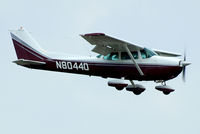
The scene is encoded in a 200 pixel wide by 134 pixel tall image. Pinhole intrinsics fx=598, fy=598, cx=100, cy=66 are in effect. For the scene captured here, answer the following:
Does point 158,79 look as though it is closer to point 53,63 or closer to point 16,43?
point 53,63

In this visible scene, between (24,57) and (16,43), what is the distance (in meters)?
0.96

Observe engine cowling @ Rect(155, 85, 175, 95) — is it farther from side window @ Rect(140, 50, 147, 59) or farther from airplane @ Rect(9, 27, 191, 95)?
side window @ Rect(140, 50, 147, 59)

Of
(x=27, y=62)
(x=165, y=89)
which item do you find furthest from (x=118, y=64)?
(x=27, y=62)

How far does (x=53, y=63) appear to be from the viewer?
103 feet

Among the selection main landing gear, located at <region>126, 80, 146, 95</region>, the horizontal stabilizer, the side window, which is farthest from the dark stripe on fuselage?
the horizontal stabilizer

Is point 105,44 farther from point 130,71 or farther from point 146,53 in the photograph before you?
point 146,53

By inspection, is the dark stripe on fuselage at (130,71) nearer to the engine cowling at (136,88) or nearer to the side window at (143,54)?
the side window at (143,54)

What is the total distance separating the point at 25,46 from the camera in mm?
32562

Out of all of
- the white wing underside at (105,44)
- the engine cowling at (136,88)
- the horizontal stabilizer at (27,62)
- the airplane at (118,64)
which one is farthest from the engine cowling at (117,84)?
the horizontal stabilizer at (27,62)

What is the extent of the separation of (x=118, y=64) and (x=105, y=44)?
1245mm

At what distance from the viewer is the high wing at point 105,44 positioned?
2808 cm

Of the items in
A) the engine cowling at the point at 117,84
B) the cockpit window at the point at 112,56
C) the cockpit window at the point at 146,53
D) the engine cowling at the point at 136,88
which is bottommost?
the engine cowling at the point at 136,88

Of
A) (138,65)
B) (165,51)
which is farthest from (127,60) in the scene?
(165,51)

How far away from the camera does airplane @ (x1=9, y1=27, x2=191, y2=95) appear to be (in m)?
28.9
